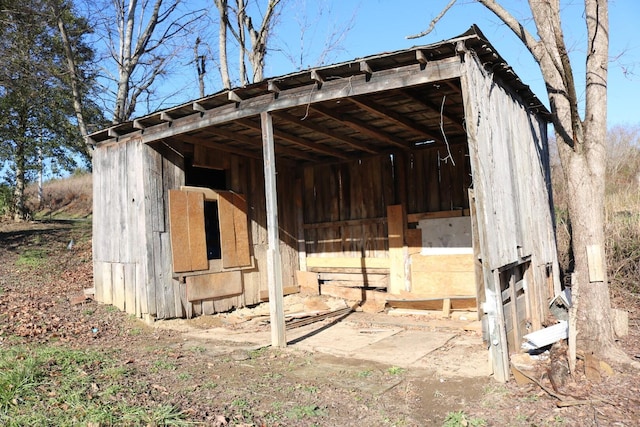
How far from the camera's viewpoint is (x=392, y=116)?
7.31m

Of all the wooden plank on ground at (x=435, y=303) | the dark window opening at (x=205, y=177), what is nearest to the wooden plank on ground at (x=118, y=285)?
the dark window opening at (x=205, y=177)

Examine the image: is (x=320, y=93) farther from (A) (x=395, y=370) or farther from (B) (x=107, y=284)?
(B) (x=107, y=284)

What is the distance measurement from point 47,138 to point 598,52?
15.2 meters

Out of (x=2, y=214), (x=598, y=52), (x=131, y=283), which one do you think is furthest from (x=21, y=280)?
(x=598, y=52)

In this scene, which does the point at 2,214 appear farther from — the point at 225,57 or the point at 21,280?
the point at 225,57

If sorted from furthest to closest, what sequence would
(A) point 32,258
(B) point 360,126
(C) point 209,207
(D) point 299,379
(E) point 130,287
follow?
(A) point 32,258 → (C) point 209,207 → (E) point 130,287 → (B) point 360,126 → (D) point 299,379

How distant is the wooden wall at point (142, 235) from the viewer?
8.27m

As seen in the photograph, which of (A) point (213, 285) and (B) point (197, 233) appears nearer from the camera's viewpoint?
(B) point (197, 233)

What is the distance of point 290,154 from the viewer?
10.3 metres

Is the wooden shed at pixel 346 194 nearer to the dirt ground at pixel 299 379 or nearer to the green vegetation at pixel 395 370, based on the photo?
the dirt ground at pixel 299 379

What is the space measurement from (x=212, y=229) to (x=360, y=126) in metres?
3.68

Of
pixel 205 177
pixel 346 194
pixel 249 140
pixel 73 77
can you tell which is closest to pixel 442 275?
pixel 346 194

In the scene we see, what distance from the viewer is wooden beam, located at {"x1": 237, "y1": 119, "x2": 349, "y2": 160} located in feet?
25.9

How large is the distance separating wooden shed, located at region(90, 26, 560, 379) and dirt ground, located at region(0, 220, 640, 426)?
57 centimetres
